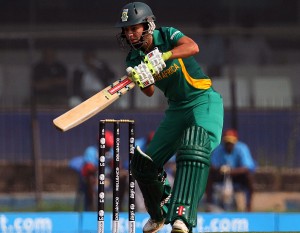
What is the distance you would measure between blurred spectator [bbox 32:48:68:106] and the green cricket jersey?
661 cm

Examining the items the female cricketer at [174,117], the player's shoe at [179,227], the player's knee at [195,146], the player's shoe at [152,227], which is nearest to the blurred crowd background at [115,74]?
the player's shoe at [152,227]

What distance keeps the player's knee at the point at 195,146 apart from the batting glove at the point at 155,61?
1.55 ft

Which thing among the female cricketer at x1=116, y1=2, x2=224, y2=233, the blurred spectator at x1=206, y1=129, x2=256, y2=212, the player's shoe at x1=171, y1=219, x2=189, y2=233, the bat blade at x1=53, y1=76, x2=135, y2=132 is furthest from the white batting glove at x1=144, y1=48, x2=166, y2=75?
the blurred spectator at x1=206, y1=129, x2=256, y2=212

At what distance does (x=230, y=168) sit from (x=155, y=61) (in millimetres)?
6192

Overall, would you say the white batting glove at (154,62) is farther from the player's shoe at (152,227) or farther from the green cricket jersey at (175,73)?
the player's shoe at (152,227)

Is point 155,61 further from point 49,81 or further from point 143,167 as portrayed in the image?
point 49,81

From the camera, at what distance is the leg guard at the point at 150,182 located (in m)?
7.53

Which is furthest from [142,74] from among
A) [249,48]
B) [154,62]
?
[249,48]

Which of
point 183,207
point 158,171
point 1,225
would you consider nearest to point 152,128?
point 1,225

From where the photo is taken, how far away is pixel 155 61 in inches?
271

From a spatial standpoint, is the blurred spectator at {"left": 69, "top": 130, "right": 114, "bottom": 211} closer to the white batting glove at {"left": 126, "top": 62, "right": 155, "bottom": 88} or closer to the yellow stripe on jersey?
the yellow stripe on jersey

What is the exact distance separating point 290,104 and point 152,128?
1917mm

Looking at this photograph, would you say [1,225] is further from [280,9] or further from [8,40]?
[280,9]

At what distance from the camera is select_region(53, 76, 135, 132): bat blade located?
6617mm
